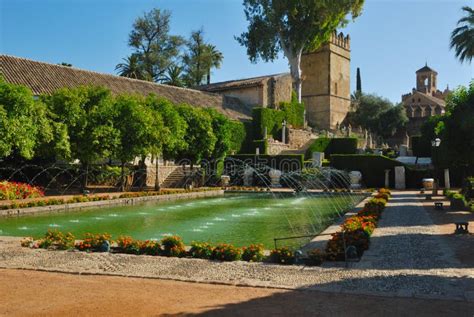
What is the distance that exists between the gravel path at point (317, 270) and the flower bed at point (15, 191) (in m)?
9.63

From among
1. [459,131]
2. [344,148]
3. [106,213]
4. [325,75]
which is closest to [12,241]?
[106,213]

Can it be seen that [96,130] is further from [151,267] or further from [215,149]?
[151,267]

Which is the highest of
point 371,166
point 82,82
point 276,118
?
point 82,82

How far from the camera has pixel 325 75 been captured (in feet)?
190

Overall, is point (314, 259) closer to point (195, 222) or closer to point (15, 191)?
point (195, 222)

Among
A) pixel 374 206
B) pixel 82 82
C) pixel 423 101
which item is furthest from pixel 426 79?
pixel 374 206

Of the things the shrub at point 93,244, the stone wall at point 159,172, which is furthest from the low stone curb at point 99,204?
the shrub at point 93,244

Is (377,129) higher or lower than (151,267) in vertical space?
higher

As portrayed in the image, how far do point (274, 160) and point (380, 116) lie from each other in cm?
3011

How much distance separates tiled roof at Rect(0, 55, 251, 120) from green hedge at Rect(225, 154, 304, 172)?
6.61 m

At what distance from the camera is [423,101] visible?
78.6 metres

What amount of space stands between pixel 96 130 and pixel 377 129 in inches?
1774

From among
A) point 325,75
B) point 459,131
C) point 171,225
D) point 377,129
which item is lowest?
point 171,225

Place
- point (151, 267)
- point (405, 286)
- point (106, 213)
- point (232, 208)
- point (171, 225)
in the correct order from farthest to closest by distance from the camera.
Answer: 1. point (232, 208)
2. point (106, 213)
3. point (171, 225)
4. point (151, 267)
5. point (405, 286)
